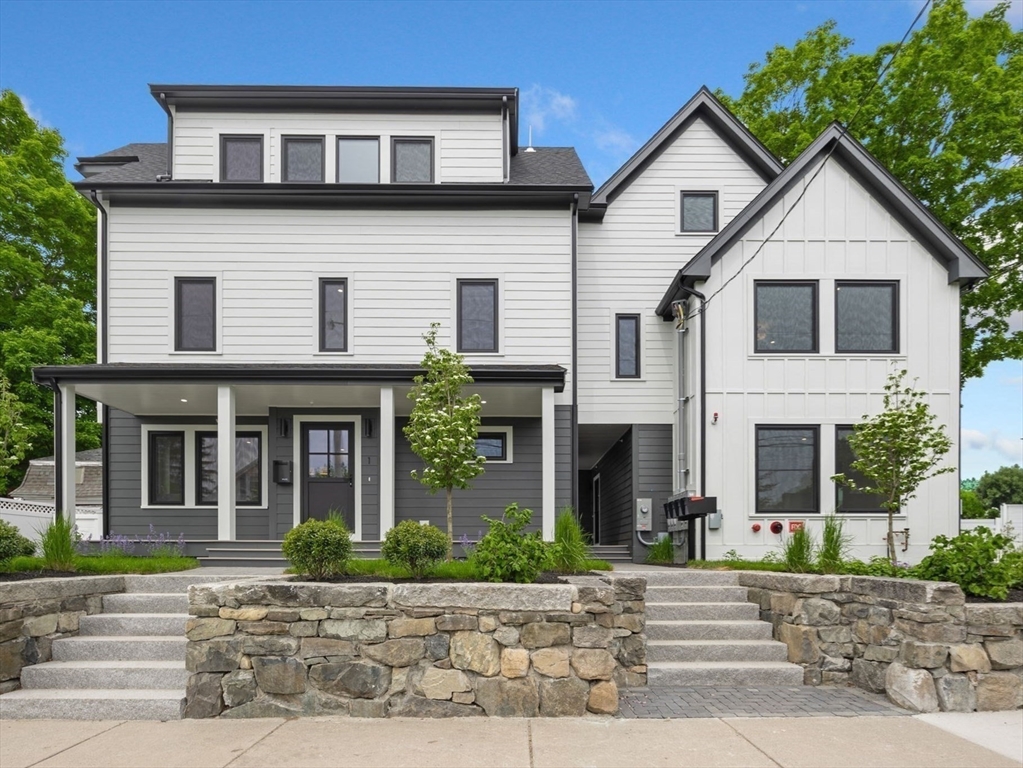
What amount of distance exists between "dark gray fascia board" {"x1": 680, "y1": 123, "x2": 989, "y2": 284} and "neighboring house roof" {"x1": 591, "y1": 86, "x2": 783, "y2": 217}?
2.02 metres

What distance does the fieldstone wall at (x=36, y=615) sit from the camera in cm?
609

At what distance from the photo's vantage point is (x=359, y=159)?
14125mm

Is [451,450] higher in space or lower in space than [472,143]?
lower

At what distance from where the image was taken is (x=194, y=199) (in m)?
13.1

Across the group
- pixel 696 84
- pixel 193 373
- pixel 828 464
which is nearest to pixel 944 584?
pixel 828 464

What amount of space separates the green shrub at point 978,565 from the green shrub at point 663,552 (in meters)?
5.60

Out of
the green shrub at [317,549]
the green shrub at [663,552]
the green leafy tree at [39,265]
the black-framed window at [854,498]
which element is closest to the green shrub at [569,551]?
the green shrub at [317,549]

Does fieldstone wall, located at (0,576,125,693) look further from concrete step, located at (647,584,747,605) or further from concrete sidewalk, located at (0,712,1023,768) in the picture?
concrete step, located at (647,584,747,605)

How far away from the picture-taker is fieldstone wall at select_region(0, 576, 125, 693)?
6086 mm

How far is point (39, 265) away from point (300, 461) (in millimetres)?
14176

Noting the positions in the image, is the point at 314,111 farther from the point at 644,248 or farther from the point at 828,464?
the point at 828,464

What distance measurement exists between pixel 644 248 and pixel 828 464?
207 inches

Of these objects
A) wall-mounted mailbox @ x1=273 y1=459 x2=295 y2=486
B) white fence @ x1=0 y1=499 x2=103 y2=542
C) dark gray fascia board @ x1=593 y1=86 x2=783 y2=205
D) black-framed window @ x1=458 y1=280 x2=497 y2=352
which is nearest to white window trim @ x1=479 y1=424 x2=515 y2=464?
black-framed window @ x1=458 y1=280 x2=497 y2=352

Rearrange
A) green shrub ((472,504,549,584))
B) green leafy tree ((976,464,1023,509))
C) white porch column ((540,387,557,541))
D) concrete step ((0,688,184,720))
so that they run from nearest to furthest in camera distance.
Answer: concrete step ((0,688,184,720)) → green shrub ((472,504,549,584)) → white porch column ((540,387,557,541)) → green leafy tree ((976,464,1023,509))
